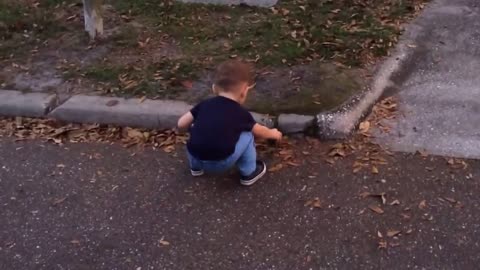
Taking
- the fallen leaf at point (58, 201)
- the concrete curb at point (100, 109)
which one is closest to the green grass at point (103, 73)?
the concrete curb at point (100, 109)

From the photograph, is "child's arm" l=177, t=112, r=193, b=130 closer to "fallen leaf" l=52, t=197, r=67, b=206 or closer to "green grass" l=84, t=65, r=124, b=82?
"fallen leaf" l=52, t=197, r=67, b=206

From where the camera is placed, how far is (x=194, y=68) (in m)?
5.23

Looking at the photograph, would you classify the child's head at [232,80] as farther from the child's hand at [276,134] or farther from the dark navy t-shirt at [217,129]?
the child's hand at [276,134]

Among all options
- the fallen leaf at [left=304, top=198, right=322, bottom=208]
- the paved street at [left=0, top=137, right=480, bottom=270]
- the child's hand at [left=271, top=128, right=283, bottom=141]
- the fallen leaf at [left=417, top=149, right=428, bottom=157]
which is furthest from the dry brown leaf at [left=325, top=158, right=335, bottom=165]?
the fallen leaf at [left=417, top=149, right=428, bottom=157]

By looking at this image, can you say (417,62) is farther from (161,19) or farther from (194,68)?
(161,19)

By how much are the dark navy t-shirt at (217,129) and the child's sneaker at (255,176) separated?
19 cm

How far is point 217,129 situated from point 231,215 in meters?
0.46

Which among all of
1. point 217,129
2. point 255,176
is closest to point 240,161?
point 255,176

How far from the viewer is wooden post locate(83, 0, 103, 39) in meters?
5.72

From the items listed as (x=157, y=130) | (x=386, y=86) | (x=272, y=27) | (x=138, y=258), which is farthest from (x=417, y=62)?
(x=138, y=258)

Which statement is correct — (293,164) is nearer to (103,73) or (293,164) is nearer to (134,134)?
(134,134)

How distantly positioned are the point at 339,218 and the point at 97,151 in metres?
1.61

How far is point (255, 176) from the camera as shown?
399 cm

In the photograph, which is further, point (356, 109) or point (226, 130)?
point (356, 109)
